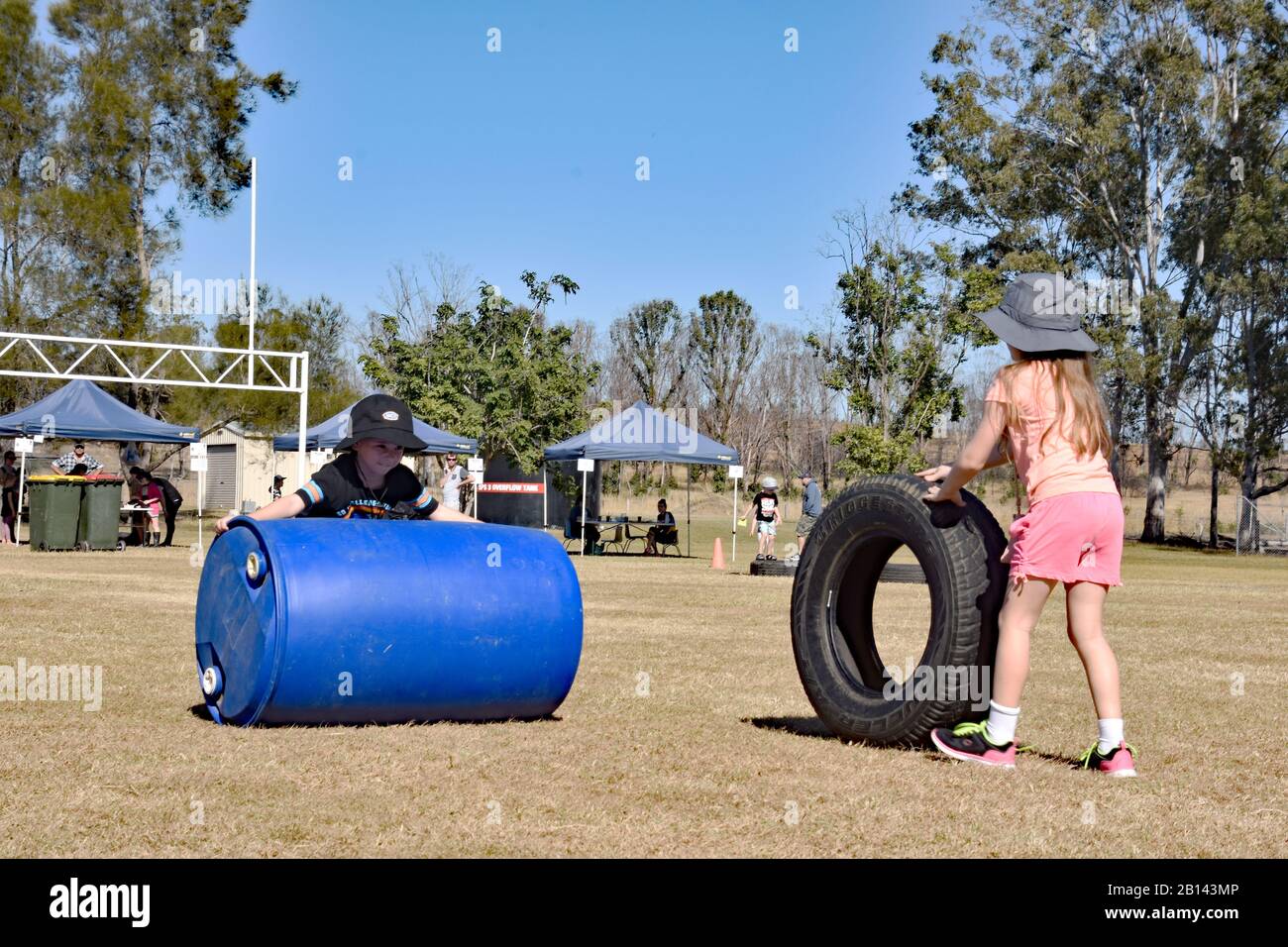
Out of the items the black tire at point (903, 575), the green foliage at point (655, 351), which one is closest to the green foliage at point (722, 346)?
the green foliage at point (655, 351)

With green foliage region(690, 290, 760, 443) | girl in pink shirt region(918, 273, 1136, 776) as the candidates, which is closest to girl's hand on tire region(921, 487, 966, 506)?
girl in pink shirt region(918, 273, 1136, 776)

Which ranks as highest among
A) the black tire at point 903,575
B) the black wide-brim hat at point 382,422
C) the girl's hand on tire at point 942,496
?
the black wide-brim hat at point 382,422

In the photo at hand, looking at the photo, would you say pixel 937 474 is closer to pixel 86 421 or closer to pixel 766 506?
pixel 766 506

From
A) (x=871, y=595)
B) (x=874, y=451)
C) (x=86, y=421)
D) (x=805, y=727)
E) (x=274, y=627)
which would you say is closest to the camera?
(x=274, y=627)

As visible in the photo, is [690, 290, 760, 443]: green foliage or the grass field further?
[690, 290, 760, 443]: green foliage

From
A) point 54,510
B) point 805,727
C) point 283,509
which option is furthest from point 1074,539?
point 54,510

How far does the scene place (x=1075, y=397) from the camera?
5.98 m

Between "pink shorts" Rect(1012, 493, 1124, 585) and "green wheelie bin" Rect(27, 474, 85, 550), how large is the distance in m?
23.3

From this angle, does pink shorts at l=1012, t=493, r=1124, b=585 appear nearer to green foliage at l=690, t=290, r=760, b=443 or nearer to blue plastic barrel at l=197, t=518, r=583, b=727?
blue plastic barrel at l=197, t=518, r=583, b=727

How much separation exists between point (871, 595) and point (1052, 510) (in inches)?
64.1

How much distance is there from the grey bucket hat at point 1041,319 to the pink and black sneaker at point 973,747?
1.63 meters

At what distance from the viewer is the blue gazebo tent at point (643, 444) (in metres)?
29.9

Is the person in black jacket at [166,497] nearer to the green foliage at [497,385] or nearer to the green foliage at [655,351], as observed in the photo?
the green foliage at [497,385]

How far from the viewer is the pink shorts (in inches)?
232
